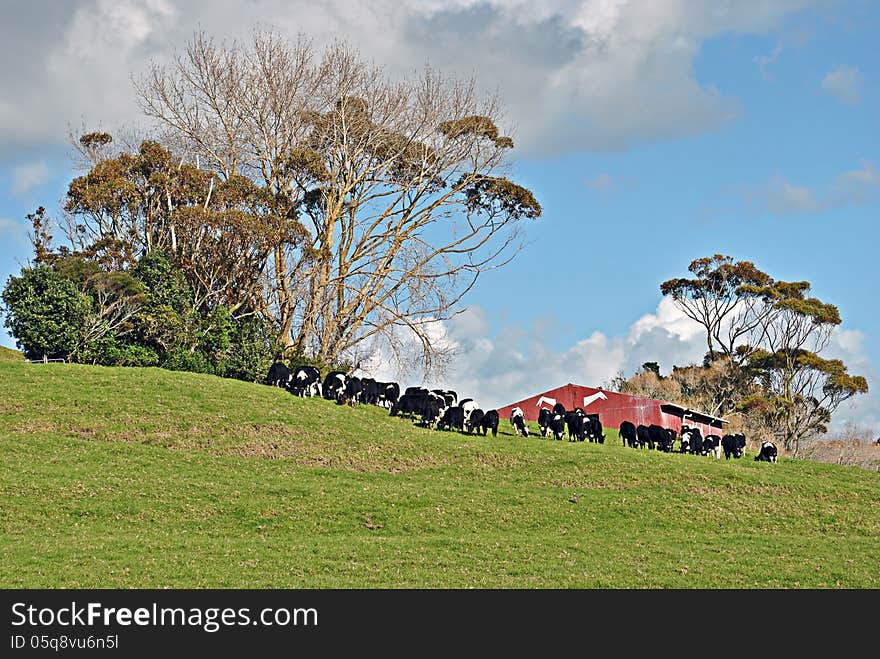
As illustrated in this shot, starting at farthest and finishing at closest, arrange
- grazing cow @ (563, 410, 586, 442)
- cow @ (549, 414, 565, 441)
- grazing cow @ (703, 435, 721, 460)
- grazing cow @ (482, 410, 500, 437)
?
grazing cow @ (703, 435, 721, 460) → grazing cow @ (563, 410, 586, 442) → cow @ (549, 414, 565, 441) → grazing cow @ (482, 410, 500, 437)

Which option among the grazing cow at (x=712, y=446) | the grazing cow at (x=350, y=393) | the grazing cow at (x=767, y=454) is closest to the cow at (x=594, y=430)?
the grazing cow at (x=712, y=446)

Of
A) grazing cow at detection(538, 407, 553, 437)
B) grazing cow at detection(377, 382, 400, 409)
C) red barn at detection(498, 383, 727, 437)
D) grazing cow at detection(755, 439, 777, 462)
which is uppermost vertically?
red barn at detection(498, 383, 727, 437)

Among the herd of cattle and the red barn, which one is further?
the red barn

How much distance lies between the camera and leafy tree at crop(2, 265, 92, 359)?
4522 cm

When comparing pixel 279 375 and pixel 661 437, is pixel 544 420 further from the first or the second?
pixel 279 375

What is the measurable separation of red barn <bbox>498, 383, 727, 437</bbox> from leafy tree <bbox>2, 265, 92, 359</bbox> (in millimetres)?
28480

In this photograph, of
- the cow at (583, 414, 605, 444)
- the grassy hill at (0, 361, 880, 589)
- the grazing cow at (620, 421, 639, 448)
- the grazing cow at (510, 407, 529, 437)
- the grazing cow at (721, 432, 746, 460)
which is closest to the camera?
the grassy hill at (0, 361, 880, 589)

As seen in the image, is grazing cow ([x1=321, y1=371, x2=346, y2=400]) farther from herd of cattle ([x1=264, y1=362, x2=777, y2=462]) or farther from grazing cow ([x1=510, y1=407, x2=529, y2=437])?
grazing cow ([x1=510, y1=407, x2=529, y2=437])

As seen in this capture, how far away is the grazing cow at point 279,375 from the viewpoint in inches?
1787

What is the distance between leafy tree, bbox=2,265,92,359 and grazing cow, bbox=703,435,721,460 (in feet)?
98.1

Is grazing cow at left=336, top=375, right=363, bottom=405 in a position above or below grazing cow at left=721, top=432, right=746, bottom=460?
above

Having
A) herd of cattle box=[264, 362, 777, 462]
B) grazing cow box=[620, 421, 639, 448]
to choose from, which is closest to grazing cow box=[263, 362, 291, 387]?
herd of cattle box=[264, 362, 777, 462]

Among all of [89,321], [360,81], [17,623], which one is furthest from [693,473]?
[360,81]

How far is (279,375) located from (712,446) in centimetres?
2053
